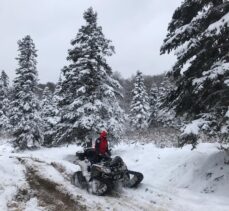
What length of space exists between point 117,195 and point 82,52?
14825 millimetres

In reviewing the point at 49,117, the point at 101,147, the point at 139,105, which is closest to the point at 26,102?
the point at 49,117

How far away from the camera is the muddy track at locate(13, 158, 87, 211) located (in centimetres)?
1065

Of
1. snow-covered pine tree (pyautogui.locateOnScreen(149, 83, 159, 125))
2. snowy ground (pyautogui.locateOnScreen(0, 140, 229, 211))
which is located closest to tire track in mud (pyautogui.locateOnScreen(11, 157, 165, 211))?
snowy ground (pyautogui.locateOnScreen(0, 140, 229, 211))

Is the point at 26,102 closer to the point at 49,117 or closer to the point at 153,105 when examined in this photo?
the point at 49,117

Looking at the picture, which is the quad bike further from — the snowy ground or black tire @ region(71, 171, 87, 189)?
the snowy ground

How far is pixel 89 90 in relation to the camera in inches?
998

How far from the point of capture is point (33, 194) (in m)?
11.4

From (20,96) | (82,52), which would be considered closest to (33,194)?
(82,52)

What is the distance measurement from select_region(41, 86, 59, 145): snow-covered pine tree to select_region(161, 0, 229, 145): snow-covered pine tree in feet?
69.2

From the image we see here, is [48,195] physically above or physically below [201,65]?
below

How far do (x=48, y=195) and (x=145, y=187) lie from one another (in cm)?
389

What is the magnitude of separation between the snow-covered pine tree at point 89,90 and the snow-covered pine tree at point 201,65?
9.77 meters

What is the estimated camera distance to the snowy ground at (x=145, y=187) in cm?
1104

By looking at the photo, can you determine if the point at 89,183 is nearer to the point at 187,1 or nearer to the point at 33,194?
the point at 33,194
